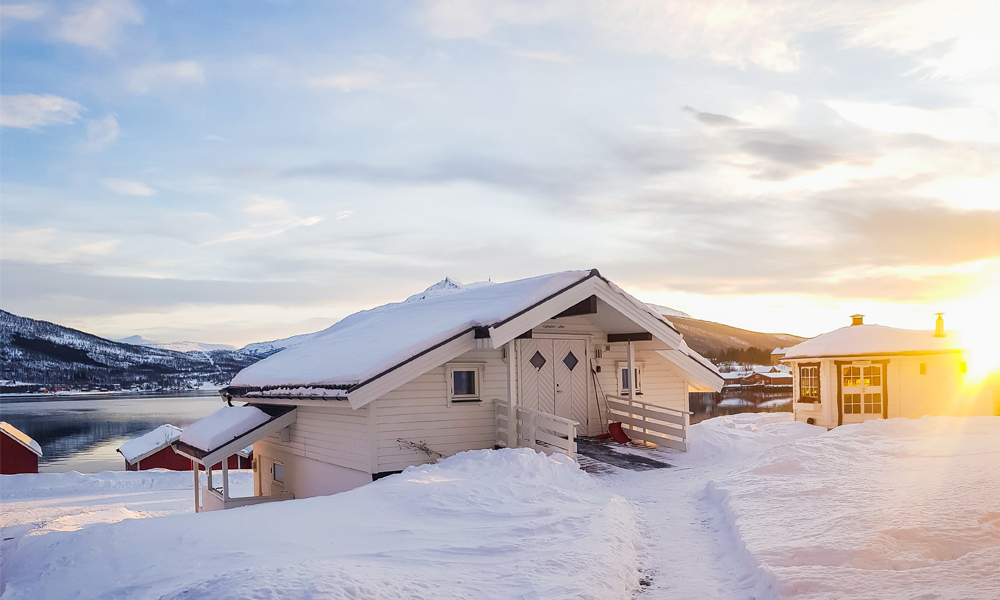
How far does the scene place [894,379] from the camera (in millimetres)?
25328

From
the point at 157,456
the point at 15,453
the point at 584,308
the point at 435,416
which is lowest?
the point at 157,456

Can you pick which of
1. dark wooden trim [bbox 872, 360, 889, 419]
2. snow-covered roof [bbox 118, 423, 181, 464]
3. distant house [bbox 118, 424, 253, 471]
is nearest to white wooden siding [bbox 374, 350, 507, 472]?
dark wooden trim [bbox 872, 360, 889, 419]

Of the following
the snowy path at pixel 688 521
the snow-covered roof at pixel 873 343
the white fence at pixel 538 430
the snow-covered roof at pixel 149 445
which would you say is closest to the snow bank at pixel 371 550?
the snowy path at pixel 688 521

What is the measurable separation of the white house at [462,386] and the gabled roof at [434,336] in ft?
0.11

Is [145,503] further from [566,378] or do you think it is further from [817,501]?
[817,501]

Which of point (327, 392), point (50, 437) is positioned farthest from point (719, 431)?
point (50, 437)

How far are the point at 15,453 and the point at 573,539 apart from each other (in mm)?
43748

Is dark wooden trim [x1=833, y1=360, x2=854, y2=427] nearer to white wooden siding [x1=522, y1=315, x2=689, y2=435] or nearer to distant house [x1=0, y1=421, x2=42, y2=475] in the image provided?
white wooden siding [x1=522, y1=315, x2=689, y2=435]

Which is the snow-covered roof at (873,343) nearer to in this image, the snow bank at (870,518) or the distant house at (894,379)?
the distant house at (894,379)

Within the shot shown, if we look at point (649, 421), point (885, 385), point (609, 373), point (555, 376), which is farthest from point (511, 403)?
point (885, 385)

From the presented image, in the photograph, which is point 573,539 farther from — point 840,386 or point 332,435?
point 840,386

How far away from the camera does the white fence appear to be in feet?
46.2

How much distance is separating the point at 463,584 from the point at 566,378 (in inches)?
457

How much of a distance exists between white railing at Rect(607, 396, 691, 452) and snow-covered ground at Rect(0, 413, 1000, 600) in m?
4.00
